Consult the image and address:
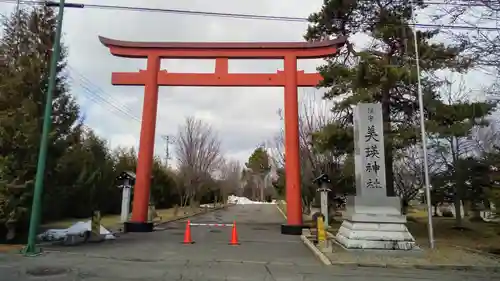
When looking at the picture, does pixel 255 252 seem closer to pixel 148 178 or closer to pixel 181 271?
pixel 181 271

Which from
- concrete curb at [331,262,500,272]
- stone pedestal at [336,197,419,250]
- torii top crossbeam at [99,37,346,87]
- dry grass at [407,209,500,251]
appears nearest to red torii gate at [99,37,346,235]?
torii top crossbeam at [99,37,346,87]

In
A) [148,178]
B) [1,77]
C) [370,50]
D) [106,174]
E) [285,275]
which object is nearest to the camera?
[285,275]

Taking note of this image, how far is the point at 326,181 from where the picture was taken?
22.8 m

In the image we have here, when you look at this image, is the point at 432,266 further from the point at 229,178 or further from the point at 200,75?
the point at 229,178

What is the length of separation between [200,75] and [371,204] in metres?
Answer: 10.1

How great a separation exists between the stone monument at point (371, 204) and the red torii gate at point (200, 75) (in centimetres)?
460

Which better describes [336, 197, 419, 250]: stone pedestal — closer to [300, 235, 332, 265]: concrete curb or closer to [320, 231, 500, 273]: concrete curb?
[300, 235, 332, 265]: concrete curb

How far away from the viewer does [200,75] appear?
61.0 ft

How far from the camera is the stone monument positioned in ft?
40.5

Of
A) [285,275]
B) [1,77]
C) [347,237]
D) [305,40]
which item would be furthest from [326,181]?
[1,77]

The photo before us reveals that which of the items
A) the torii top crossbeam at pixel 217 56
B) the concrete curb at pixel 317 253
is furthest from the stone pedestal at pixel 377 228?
the torii top crossbeam at pixel 217 56

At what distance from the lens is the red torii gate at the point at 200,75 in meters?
18.1

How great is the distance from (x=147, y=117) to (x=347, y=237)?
10.8 metres

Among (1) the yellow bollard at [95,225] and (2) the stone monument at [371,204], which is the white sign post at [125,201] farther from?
(2) the stone monument at [371,204]
